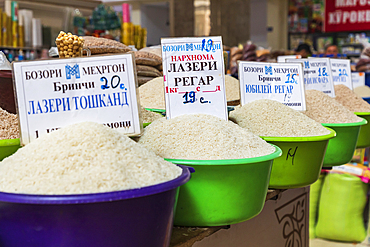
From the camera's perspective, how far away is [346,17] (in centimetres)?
667

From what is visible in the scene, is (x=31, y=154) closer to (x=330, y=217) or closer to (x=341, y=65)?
(x=341, y=65)

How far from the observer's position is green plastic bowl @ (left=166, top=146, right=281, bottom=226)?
71cm

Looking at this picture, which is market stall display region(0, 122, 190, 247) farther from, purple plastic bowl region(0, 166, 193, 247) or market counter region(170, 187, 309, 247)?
market counter region(170, 187, 309, 247)

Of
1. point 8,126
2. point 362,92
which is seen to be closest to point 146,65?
point 8,126

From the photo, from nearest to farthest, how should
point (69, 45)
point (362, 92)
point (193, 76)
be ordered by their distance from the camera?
1. point (69, 45)
2. point (193, 76)
3. point (362, 92)

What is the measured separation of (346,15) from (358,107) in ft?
19.3

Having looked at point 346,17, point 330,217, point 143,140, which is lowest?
point 330,217

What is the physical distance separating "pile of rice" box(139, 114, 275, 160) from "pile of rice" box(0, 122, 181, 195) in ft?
0.40

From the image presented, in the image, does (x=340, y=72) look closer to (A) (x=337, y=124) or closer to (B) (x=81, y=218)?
(A) (x=337, y=124)

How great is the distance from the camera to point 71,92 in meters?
0.70

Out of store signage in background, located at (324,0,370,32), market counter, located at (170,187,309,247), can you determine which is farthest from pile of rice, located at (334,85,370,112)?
store signage in background, located at (324,0,370,32)

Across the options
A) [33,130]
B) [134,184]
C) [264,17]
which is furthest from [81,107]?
[264,17]

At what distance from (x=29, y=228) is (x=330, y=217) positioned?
242 centimetres

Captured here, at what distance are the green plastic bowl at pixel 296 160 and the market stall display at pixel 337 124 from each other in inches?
8.2
